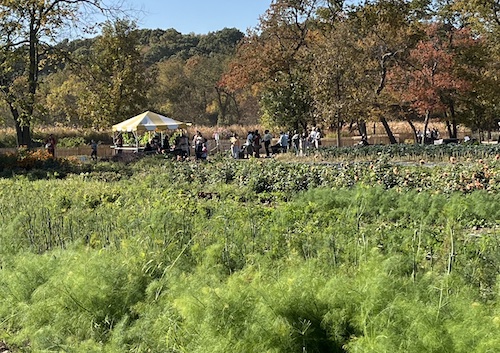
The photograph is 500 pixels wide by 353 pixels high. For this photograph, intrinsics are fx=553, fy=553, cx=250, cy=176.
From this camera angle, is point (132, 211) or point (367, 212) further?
point (367, 212)

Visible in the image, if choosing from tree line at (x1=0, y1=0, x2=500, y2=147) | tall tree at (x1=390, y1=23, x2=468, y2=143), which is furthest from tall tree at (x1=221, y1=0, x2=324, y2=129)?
tall tree at (x1=390, y1=23, x2=468, y2=143)

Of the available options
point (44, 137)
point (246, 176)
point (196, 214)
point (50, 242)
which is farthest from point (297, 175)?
point (44, 137)

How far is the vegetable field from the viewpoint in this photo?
324 cm

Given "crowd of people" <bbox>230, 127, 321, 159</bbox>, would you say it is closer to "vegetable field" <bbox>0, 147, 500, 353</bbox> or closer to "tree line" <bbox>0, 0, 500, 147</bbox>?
"tree line" <bbox>0, 0, 500, 147</bbox>

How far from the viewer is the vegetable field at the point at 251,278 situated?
3.24 m

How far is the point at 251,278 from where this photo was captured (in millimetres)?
4215

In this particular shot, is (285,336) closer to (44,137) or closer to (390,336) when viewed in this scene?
(390,336)

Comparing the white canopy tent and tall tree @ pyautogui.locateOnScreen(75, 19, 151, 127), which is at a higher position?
tall tree @ pyautogui.locateOnScreen(75, 19, 151, 127)

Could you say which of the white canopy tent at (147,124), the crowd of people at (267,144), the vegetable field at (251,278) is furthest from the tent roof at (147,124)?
the vegetable field at (251,278)

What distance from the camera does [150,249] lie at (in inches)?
206

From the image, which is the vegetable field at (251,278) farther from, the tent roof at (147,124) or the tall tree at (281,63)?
the tall tree at (281,63)

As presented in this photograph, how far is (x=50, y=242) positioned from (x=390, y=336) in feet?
14.7

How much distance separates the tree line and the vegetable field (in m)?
14.1

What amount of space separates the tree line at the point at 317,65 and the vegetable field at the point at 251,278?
46.2 feet
